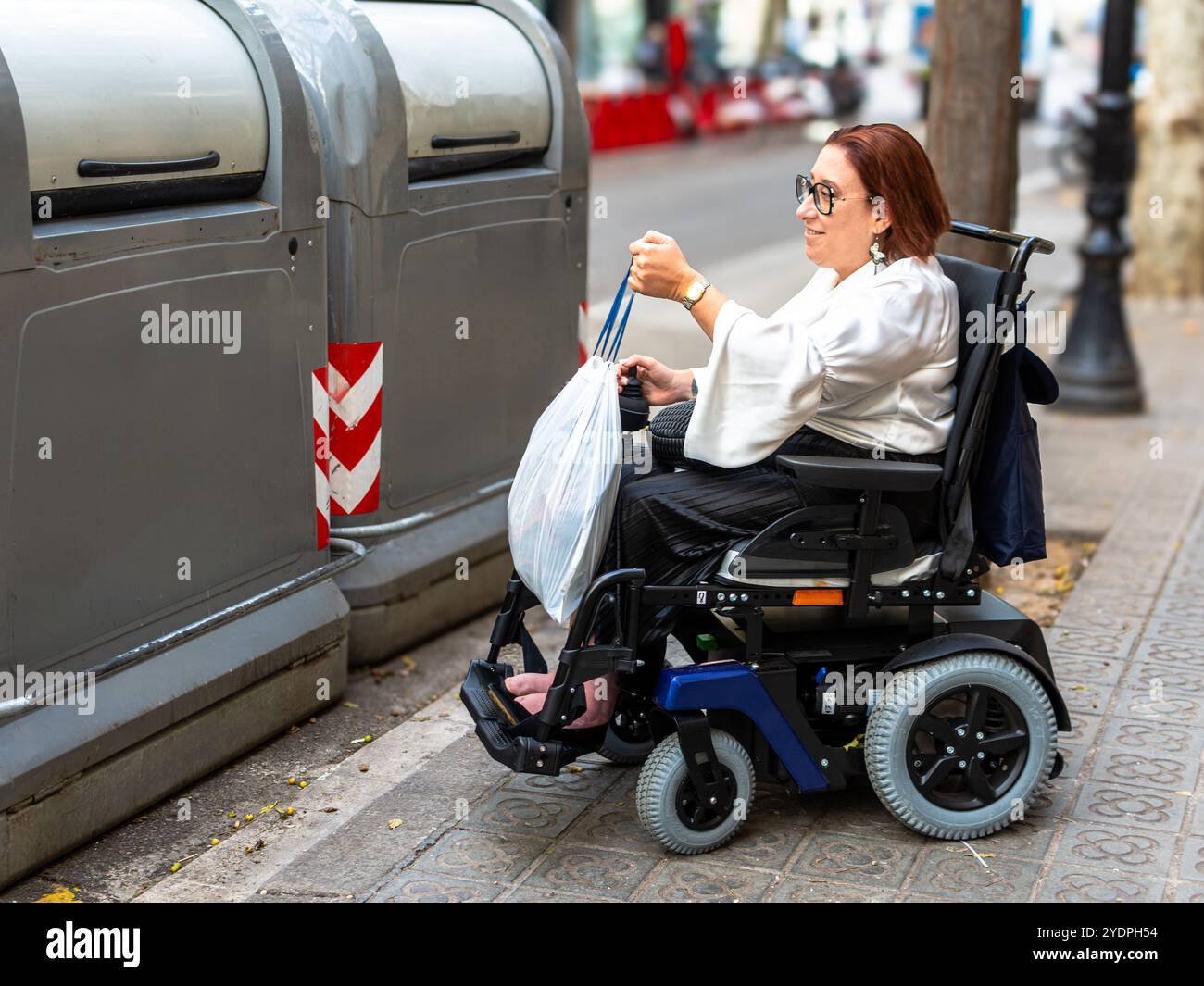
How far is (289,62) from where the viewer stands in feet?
13.5

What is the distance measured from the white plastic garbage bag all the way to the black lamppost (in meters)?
5.73

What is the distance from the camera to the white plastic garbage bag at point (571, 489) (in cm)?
357

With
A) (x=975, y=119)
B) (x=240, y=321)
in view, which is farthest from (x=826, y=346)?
(x=975, y=119)

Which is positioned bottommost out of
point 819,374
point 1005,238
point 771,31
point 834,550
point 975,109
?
point 834,550

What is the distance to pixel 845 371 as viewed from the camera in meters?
3.49

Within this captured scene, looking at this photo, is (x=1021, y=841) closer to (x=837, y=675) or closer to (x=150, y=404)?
(x=837, y=675)

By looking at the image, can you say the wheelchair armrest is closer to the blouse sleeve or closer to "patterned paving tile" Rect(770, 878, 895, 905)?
the blouse sleeve

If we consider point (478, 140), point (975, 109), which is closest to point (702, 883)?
point (478, 140)

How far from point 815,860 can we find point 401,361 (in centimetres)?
206

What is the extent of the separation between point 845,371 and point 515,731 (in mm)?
1103

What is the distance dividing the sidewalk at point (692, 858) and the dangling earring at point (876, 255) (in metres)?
1.33

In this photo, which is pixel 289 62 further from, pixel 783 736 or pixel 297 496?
pixel 783 736

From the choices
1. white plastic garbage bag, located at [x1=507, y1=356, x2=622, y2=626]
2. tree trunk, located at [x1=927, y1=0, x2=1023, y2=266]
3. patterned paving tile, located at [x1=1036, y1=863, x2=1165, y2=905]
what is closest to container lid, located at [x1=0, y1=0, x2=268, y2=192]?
white plastic garbage bag, located at [x1=507, y1=356, x2=622, y2=626]
